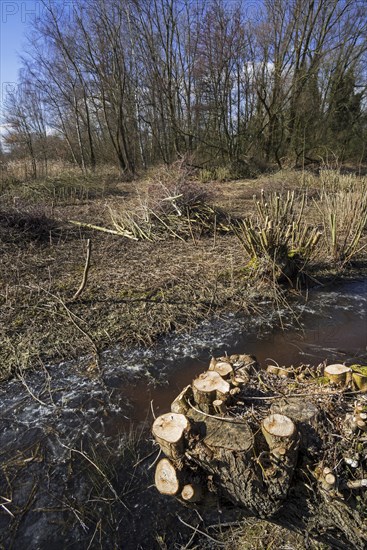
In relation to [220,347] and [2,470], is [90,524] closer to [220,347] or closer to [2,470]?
[2,470]

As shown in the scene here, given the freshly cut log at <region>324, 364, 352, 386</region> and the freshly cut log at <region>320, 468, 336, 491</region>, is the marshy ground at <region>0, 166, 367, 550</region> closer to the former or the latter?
the freshly cut log at <region>320, 468, 336, 491</region>

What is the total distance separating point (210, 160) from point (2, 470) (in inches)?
628

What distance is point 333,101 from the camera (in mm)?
17266

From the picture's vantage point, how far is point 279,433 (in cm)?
181

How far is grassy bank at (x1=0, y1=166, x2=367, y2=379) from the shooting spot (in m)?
4.08

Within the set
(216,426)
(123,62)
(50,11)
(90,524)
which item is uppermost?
(50,11)

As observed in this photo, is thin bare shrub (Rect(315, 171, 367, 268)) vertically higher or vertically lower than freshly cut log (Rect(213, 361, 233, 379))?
higher

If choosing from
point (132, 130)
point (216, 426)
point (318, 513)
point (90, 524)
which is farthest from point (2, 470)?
point (132, 130)

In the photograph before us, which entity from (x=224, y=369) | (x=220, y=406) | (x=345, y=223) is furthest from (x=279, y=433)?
(x=345, y=223)

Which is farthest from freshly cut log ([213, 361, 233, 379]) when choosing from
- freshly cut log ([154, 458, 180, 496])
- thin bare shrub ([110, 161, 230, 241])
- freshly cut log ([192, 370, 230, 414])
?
thin bare shrub ([110, 161, 230, 241])

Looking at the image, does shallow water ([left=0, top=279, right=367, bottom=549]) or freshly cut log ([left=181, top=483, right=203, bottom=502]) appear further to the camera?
shallow water ([left=0, top=279, right=367, bottom=549])

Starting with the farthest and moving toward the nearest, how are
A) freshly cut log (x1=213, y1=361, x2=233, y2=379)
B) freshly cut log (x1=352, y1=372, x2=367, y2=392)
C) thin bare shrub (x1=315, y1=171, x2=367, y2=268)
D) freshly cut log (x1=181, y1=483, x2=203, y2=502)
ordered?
thin bare shrub (x1=315, y1=171, x2=367, y2=268)
freshly cut log (x1=213, y1=361, x2=233, y2=379)
freshly cut log (x1=352, y1=372, x2=367, y2=392)
freshly cut log (x1=181, y1=483, x2=203, y2=502)

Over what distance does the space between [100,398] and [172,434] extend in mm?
1493

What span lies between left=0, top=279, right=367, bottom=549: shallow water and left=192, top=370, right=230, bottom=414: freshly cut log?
2.54ft
